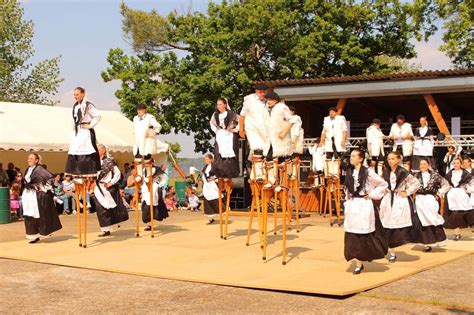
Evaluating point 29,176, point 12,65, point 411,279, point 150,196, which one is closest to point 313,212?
point 150,196

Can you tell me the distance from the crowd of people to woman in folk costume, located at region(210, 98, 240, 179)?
0.06ft

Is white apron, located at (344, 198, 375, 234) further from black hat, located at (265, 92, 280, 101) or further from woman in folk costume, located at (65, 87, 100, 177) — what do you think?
woman in folk costume, located at (65, 87, 100, 177)

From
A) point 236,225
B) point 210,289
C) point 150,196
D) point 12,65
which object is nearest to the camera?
point 210,289

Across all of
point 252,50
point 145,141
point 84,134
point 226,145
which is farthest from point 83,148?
point 252,50

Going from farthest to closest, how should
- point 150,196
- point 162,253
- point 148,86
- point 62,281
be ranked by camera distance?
1. point 148,86
2. point 150,196
3. point 162,253
4. point 62,281

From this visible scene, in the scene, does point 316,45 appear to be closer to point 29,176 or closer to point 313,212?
point 313,212

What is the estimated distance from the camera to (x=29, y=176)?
40.8 ft

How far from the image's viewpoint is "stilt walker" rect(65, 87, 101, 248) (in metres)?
11.8

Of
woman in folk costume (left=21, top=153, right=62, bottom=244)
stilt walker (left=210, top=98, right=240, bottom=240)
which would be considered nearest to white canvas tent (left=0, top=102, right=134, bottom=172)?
woman in folk costume (left=21, top=153, right=62, bottom=244)

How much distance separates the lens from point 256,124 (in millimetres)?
10242

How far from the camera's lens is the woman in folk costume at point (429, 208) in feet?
35.7

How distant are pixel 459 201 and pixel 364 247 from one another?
547 cm

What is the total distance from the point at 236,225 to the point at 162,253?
4.41 m

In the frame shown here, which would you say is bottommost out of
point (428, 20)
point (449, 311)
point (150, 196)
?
point (449, 311)
